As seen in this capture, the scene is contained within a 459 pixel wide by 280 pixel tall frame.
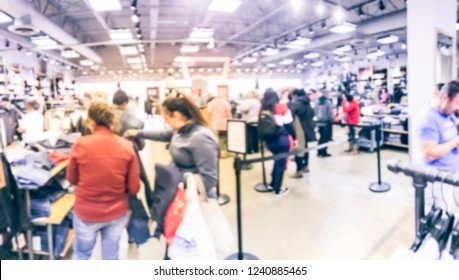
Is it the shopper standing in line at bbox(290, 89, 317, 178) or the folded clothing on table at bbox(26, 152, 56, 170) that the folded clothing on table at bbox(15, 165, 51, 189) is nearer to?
the folded clothing on table at bbox(26, 152, 56, 170)

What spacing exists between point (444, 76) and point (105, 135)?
313 cm

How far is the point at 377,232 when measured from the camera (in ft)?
7.37

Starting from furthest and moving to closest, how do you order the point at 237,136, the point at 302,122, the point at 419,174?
1. the point at 302,122
2. the point at 237,136
3. the point at 419,174

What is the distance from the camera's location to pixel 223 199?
10.4 ft

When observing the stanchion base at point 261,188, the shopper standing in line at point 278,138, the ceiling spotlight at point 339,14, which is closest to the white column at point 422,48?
the shopper standing in line at point 278,138

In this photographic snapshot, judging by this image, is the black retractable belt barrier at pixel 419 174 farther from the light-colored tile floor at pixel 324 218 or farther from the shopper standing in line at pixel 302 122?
the shopper standing in line at pixel 302 122

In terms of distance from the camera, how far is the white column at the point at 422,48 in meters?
2.59

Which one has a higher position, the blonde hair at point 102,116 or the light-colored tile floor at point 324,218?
the blonde hair at point 102,116

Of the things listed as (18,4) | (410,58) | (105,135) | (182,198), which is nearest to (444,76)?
(410,58)

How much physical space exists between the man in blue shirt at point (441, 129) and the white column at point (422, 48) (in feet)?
3.49

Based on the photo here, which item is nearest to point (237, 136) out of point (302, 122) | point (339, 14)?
A: point (302, 122)

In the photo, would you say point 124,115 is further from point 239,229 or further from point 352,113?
point 352,113

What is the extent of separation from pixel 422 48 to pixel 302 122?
1.89 metres

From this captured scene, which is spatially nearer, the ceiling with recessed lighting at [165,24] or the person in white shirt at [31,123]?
the person in white shirt at [31,123]
